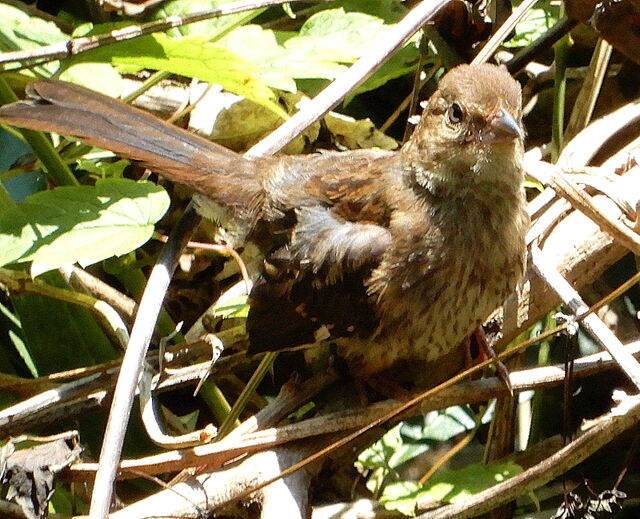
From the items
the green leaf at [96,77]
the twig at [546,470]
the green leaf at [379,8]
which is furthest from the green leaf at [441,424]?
the green leaf at [96,77]

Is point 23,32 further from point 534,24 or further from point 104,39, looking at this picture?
point 534,24

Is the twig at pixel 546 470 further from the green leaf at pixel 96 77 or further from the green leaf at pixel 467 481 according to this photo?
the green leaf at pixel 96 77

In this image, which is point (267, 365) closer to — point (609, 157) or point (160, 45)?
point (160, 45)

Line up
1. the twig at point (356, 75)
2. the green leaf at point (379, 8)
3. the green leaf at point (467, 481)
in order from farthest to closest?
the green leaf at point (379, 8), the twig at point (356, 75), the green leaf at point (467, 481)

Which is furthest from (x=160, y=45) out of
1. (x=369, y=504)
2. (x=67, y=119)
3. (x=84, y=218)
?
(x=369, y=504)

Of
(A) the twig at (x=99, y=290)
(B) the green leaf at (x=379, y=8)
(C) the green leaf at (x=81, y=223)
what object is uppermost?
(B) the green leaf at (x=379, y=8)

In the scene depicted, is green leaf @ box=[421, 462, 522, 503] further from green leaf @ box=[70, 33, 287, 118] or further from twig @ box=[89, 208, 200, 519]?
green leaf @ box=[70, 33, 287, 118]

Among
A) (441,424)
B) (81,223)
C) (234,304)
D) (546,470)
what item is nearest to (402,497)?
(546,470)
